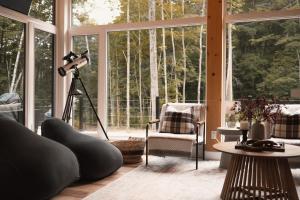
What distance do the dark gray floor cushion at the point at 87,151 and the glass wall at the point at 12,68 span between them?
1.31m

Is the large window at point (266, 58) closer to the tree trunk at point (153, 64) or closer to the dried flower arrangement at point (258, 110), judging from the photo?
the tree trunk at point (153, 64)

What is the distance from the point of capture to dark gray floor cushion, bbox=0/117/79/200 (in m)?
2.31

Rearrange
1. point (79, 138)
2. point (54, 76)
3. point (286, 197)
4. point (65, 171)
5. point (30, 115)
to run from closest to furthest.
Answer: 1. point (286, 197)
2. point (65, 171)
3. point (79, 138)
4. point (30, 115)
5. point (54, 76)

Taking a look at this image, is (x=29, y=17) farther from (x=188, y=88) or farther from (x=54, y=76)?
(x=188, y=88)

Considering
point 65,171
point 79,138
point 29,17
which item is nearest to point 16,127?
point 65,171

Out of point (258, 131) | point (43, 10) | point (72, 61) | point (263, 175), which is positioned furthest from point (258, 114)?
point (43, 10)

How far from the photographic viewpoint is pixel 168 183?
322 centimetres

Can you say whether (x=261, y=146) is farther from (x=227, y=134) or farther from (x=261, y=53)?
(x=261, y=53)

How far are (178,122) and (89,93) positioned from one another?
1.86 m

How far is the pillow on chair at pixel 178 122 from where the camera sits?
4293mm

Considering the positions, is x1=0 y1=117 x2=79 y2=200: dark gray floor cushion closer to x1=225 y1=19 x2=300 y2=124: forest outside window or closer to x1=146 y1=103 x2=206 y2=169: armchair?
x1=146 y1=103 x2=206 y2=169: armchair

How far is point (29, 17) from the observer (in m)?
4.72

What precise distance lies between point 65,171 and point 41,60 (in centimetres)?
292

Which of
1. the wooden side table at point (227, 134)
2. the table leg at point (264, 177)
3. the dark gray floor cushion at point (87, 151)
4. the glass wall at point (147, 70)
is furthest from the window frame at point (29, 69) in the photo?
the table leg at point (264, 177)
